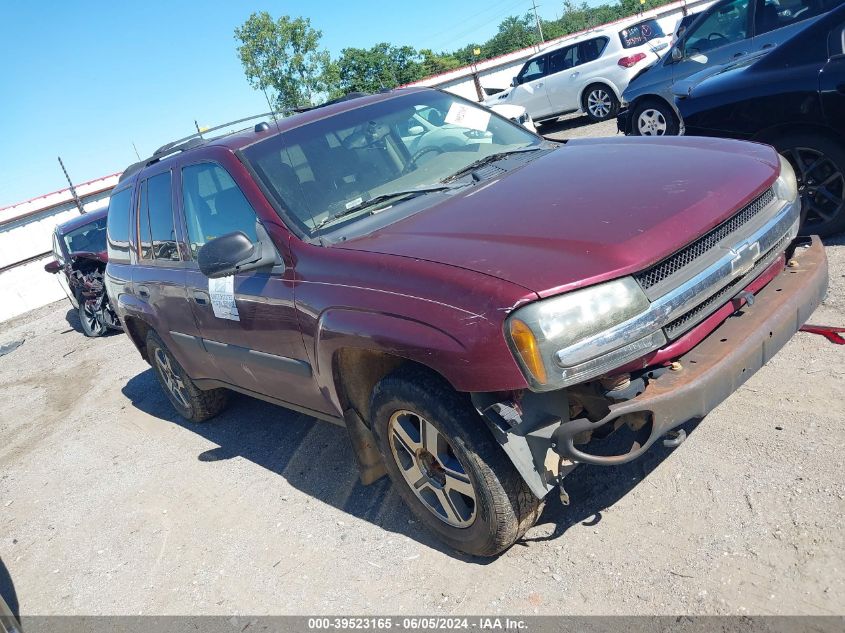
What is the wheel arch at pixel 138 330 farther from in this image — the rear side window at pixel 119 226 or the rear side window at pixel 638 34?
the rear side window at pixel 638 34

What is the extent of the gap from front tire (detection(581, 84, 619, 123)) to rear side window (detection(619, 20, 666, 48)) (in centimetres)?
91

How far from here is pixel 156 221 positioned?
475 cm

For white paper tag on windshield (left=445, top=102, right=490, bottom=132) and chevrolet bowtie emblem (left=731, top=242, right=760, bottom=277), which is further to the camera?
white paper tag on windshield (left=445, top=102, right=490, bottom=132)

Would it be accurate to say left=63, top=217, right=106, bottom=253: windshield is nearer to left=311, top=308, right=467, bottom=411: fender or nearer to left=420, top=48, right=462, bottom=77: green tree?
left=311, top=308, right=467, bottom=411: fender

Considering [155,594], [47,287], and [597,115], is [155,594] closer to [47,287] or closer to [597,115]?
[597,115]

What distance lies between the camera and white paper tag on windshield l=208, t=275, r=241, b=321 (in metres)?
3.79

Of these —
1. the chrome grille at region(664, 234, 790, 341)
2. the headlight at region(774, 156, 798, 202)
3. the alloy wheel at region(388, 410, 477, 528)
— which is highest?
the headlight at region(774, 156, 798, 202)

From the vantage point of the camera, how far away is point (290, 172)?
11.7 feet

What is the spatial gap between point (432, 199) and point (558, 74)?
40.8ft

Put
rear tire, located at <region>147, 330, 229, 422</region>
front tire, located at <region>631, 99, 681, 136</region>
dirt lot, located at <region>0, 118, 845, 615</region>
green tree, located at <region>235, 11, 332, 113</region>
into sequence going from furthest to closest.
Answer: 1. green tree, located at <region>235, 11, 332, 113</region>
2. front tire, located at <region>631, 99, 681, 136</region>
3. rear tire, located at <region>147, 330, 229, 422</region>
4. dirt lot, located at <region>0, 118, 845, 615</region>

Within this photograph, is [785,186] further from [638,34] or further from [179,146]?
[638,34]

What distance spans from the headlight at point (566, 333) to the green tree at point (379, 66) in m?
67.8

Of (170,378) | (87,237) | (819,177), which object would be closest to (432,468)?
(170,378)

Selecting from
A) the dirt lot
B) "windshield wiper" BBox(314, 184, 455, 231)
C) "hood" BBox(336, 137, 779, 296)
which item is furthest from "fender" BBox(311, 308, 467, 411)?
the dirt lot
